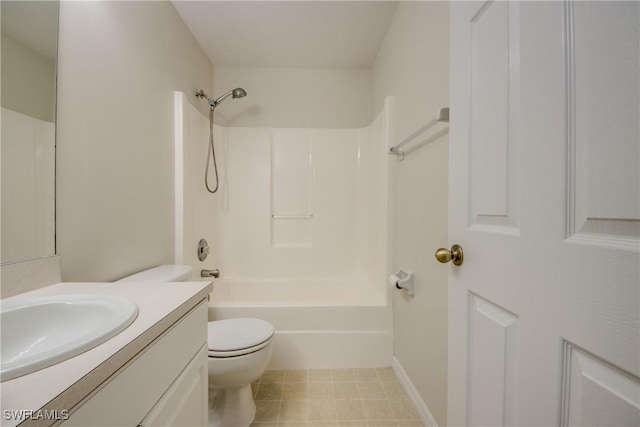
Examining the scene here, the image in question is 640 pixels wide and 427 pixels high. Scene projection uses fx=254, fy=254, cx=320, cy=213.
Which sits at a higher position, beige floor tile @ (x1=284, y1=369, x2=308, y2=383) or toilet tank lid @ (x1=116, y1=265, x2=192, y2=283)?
toilet tank lid @ (x1=116, y1=265, x2=192, y2=283)

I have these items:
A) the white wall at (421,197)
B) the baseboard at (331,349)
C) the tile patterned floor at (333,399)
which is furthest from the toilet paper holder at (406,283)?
the tile patterned floor at (333,399)

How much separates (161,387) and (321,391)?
46.2 inches

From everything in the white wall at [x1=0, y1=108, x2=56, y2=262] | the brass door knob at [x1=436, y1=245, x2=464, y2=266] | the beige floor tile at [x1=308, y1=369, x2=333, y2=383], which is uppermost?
the white wall at [x1=0, y1=108, x2=56, y2=262]

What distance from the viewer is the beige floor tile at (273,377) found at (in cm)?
158

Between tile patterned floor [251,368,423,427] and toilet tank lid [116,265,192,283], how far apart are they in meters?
0.82

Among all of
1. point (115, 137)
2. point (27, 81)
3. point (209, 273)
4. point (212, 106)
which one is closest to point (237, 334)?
point (209, 273)

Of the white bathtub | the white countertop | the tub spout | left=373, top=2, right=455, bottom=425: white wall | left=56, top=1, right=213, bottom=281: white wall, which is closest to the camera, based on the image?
the white countertop

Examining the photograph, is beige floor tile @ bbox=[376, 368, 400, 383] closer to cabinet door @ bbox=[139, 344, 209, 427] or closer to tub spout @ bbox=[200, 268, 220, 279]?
cabinet door @ bbox=[139, 344, 209, 427]

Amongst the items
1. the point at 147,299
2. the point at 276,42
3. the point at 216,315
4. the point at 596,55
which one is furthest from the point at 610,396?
the point at 276,42

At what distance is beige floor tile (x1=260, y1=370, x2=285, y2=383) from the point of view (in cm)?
→ 158

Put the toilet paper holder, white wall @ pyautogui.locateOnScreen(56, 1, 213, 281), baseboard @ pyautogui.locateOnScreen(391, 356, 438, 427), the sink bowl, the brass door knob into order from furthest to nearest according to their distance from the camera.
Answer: the toilet paper holder → baseboard @ pyautogui.locateOnScreen(391, 356, 438, 427) → white wall @ pyautogui.locateOnScreen(56, 1, 213, 281) → the brass door knob → the sink bowl

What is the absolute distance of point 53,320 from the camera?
643mm

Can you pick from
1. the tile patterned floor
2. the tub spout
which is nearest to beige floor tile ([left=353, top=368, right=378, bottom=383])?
the tile patterned floor

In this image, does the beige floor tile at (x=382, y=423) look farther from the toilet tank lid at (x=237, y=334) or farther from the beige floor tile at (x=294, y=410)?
the toilet tank lid at (x=237, y=334)
